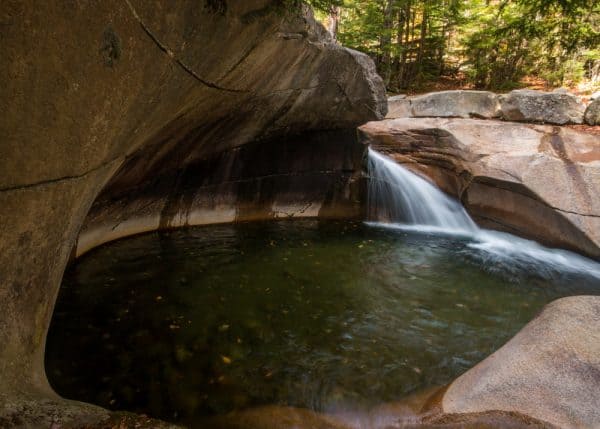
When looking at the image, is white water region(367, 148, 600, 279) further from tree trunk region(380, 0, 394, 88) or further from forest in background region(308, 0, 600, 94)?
tree trunk region(380, 0, 394, 88)

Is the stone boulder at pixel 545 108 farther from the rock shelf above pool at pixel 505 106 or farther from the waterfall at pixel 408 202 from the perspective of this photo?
the waterfall at pixel 408 202

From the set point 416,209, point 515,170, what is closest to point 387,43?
point 416,209

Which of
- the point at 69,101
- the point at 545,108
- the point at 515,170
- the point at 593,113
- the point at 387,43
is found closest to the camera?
the point at 69,101

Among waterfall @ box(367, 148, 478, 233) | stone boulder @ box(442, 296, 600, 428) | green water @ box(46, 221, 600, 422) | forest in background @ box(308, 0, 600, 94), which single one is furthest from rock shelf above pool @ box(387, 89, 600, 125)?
stone boulder @ box(442, 296, 600, 428)

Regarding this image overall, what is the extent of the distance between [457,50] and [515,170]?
389 inches

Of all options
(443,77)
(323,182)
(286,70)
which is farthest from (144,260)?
(443,77)

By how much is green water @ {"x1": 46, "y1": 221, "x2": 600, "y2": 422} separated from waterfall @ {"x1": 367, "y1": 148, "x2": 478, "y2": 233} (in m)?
1.79

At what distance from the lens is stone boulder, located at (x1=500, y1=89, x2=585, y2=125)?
10.9 m

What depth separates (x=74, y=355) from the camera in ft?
14.3

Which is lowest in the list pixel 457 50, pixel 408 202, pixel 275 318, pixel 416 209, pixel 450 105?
pixel 275 318

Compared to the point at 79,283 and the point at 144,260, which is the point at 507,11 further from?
the point at 79,283

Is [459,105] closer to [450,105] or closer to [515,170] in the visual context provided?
[450,105]

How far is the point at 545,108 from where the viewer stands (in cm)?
1112

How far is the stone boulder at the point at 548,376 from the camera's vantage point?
3.42m
